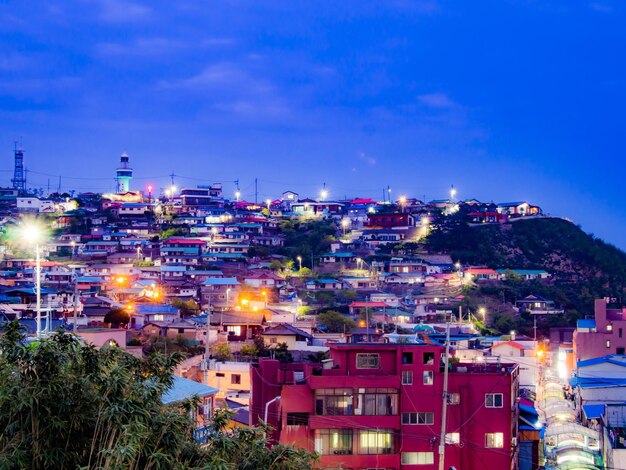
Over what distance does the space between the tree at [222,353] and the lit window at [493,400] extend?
12124 mm

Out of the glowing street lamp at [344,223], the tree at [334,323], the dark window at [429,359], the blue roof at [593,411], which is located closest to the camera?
the dark window at [429,359]

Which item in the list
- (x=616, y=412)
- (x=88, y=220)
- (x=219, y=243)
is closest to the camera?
(x=616, y=412)

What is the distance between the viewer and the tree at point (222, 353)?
2700 centimetres

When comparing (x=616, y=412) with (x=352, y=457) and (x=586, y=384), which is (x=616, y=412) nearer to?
(x=586, y=384)

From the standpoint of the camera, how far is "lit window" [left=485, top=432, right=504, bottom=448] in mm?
16172

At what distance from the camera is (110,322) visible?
106 feet

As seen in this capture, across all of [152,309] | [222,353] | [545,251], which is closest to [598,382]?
[222,353]

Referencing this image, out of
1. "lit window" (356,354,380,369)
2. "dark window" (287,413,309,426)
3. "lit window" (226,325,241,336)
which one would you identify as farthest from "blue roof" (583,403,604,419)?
"lit window" (226,325,241,336)

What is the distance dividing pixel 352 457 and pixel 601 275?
4409 centimetres

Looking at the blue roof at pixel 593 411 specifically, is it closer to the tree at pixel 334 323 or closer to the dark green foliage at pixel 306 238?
the tree at pixel 334 323

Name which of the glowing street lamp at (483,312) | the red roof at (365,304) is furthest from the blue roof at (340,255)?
the glowing street lamp at (483,312)

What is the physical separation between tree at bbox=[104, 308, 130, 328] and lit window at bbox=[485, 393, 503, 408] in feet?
62.8

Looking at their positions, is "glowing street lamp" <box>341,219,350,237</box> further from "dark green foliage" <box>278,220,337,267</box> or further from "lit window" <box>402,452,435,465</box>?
"lit window" <box>402,452,435,465</box>

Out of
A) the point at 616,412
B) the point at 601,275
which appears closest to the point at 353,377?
the point at 616,412
